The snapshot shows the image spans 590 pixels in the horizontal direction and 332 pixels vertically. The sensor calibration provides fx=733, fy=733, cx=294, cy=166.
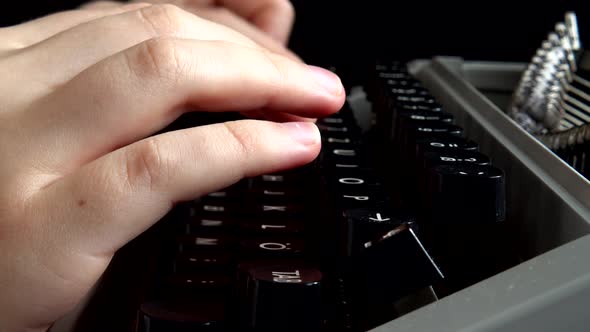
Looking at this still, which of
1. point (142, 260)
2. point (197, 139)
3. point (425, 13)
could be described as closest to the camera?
point (197, 139)

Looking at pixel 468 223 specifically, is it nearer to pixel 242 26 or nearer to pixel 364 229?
pixel 364 229

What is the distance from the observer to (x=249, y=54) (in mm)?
585

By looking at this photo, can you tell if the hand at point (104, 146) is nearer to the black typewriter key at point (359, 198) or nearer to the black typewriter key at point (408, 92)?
the black typewriter key at point (359, 198)

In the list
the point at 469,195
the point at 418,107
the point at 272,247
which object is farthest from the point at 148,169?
the point at 418,107

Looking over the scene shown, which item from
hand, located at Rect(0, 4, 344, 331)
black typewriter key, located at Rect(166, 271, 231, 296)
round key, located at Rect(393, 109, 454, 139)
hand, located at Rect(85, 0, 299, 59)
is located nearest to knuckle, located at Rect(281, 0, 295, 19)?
hand, located at Rect(85, 0, 299, 59)

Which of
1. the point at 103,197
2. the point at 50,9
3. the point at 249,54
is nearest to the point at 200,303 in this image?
the point at 103,197

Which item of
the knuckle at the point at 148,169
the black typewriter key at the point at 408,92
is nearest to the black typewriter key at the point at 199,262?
the knuckle at the point at 148,169

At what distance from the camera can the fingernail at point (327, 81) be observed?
63 cm

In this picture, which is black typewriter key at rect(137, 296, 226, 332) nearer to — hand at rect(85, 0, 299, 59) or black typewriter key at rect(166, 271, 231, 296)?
black typewriter key at rect(166, 271, 231, 296)

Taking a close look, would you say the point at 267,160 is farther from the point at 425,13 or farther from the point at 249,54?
the point at 425,13

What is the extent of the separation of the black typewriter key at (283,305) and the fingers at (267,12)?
617 millimetres

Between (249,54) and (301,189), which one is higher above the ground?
(249,54)

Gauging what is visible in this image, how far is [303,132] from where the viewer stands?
0.56m

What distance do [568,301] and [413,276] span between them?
0.10 m
